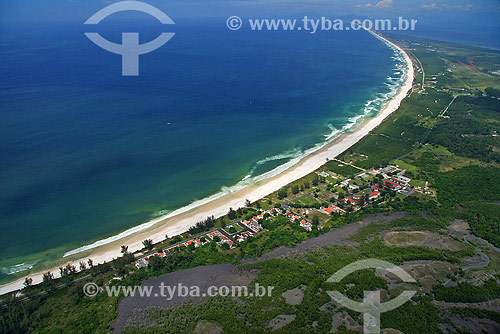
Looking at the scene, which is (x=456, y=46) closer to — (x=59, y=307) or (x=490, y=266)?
(x=490, y=266)

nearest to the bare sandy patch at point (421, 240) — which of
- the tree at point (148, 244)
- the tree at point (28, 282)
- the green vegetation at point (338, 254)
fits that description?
the green vegetation at point (338, 254)

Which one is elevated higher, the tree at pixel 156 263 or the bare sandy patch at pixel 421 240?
the bare sandy patch at pixel 421 240

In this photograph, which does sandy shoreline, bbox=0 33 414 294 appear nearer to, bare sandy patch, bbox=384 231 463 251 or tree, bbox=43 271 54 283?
tree, bbox=43 271 54 283

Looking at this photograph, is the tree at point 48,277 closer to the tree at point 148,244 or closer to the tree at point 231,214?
the tree at point 148,244

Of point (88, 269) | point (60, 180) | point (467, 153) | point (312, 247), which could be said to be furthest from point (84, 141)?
point (467, 153)

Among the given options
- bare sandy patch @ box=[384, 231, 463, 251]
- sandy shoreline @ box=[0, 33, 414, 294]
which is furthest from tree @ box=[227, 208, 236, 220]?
bare sandy patch @ box=[384, 231, 463, 251]

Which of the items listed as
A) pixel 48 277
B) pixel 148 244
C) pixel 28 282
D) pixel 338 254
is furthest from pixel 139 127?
pixel 338 254
